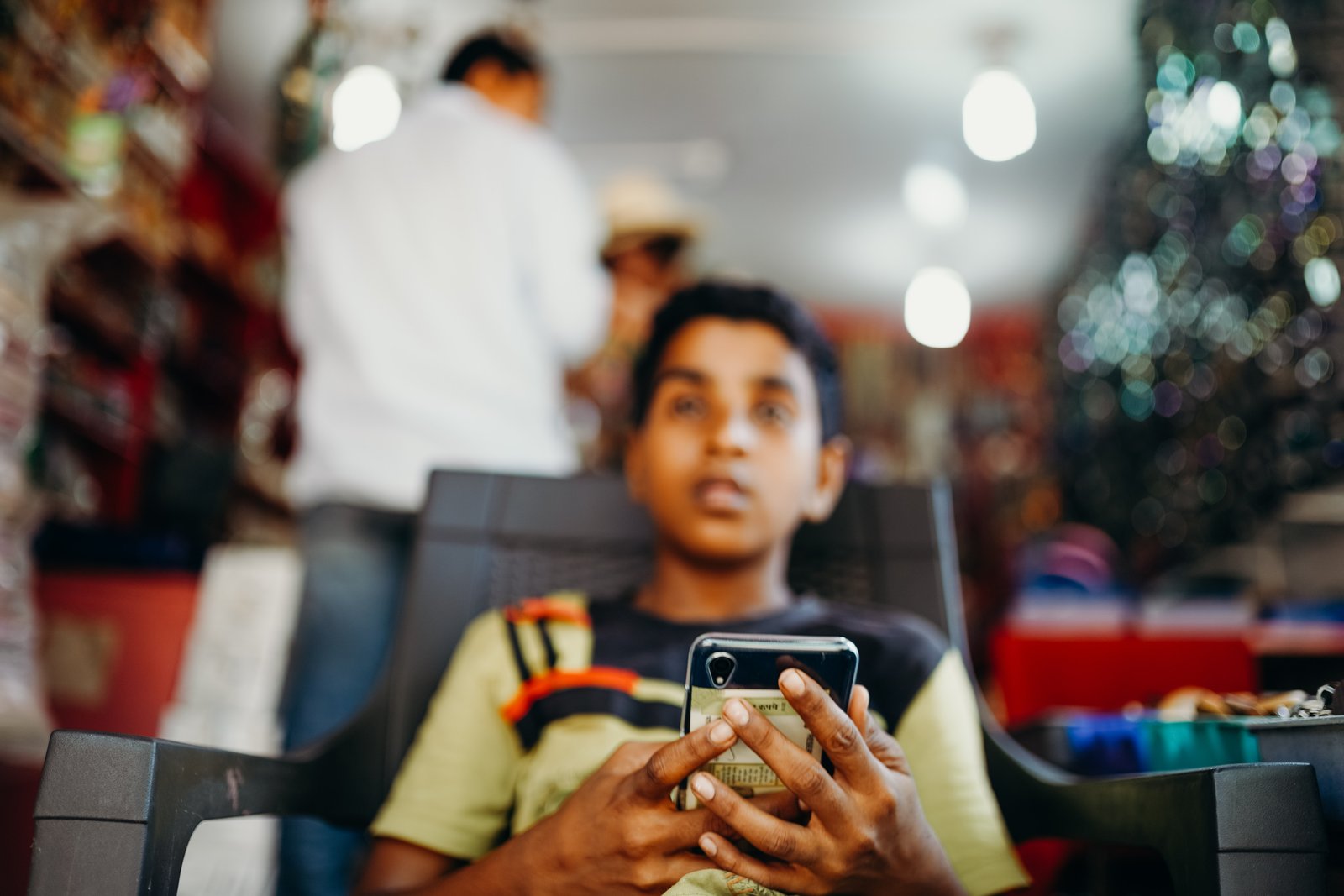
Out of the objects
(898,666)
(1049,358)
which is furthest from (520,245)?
(1049,358)

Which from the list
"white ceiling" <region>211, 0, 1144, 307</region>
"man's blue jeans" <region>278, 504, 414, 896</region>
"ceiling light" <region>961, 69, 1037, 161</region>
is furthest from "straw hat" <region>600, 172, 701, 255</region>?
"man's blue jeans" <region>278, 504, 414, 896</region>

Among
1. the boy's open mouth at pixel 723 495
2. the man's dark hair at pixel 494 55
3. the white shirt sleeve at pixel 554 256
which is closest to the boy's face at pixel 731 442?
the boy's open mouth at pixel 723 495

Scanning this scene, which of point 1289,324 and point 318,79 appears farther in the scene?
point 318,79

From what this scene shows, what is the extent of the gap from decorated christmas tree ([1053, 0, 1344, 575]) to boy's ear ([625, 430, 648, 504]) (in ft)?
5.22

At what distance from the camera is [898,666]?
43.9 inches

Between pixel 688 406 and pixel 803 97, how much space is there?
3196 mm

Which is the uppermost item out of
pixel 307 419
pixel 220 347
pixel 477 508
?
pixel 220 347

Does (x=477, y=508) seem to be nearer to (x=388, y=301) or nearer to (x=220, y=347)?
(x=388, y=301)

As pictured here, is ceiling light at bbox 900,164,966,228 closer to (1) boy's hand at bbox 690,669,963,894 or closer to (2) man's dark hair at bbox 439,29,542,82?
(2) man's dark hair at bbox 439,29,542,82

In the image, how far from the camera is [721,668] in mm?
784

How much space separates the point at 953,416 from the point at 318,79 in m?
4.09

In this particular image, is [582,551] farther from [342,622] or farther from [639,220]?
[639,220]

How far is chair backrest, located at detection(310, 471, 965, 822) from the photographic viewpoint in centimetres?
133

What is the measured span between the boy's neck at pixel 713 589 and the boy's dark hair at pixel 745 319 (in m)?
0.22
